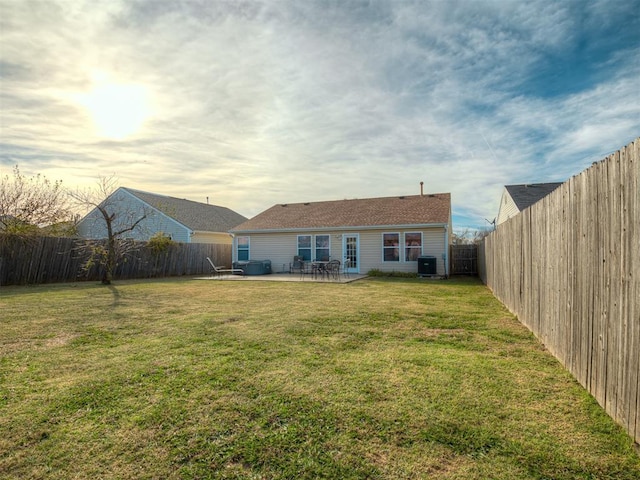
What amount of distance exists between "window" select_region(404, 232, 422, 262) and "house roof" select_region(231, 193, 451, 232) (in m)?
0.70

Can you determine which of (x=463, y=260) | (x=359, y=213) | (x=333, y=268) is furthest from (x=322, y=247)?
(x=463, y=260)

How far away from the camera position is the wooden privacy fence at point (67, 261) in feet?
40.4

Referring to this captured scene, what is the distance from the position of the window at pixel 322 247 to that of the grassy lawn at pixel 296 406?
11.9 metres

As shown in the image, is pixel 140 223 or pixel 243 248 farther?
pixel 140 223

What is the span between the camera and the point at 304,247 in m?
17.9

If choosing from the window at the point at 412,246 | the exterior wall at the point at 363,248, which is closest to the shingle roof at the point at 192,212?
the exterior wall at the point at 363,248

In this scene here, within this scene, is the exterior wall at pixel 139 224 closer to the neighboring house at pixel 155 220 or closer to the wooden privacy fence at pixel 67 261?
the neighboring house at pixel 155 220

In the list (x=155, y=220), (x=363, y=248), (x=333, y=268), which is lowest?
(x=333, y=268)

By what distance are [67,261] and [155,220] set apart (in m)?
9.51

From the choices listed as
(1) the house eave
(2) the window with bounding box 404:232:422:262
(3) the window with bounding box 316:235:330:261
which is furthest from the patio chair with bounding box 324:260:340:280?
(2) the window with bounding box 404:232:422:262

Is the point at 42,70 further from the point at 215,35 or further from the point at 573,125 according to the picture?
the point at 573,125

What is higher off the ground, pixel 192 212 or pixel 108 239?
pixel 192 212

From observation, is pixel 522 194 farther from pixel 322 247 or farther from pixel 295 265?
pixel 295 265

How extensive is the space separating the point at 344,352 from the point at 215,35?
287 inches
